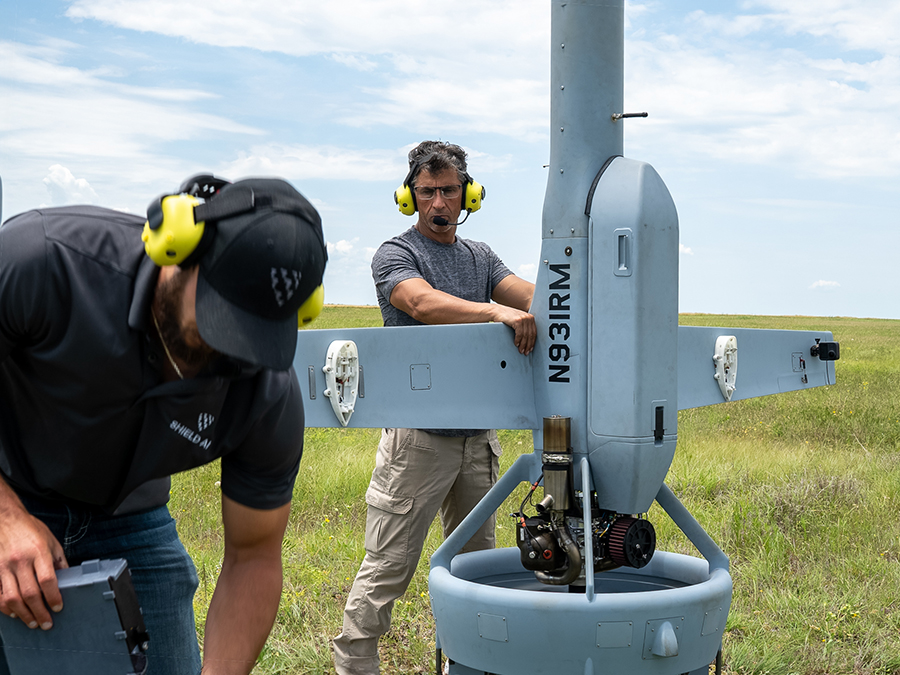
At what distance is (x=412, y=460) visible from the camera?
3.42 meters

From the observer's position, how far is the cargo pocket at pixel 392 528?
343 cm

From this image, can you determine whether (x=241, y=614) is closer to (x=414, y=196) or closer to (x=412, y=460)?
(x=412, y=460)

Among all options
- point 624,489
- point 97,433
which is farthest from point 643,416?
point 97,433

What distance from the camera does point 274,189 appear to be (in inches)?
62.4

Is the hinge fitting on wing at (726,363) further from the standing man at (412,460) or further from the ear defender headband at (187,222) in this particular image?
the ear defender headband at (187,222)

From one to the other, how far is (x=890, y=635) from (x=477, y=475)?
2.18 metres

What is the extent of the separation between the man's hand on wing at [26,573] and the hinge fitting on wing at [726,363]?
2.41 metres

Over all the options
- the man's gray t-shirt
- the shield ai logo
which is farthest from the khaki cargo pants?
the shield ai logo

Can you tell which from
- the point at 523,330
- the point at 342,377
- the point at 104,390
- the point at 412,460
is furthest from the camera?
the point at 412,460

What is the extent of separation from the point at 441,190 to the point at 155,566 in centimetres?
188

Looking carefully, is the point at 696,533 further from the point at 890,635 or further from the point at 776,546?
the point at 776,546

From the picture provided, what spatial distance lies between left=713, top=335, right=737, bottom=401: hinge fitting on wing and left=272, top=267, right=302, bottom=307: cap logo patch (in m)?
2.10

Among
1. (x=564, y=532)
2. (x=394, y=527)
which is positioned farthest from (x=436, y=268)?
(x=564, y=532)

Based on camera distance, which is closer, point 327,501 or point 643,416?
point 643,416
